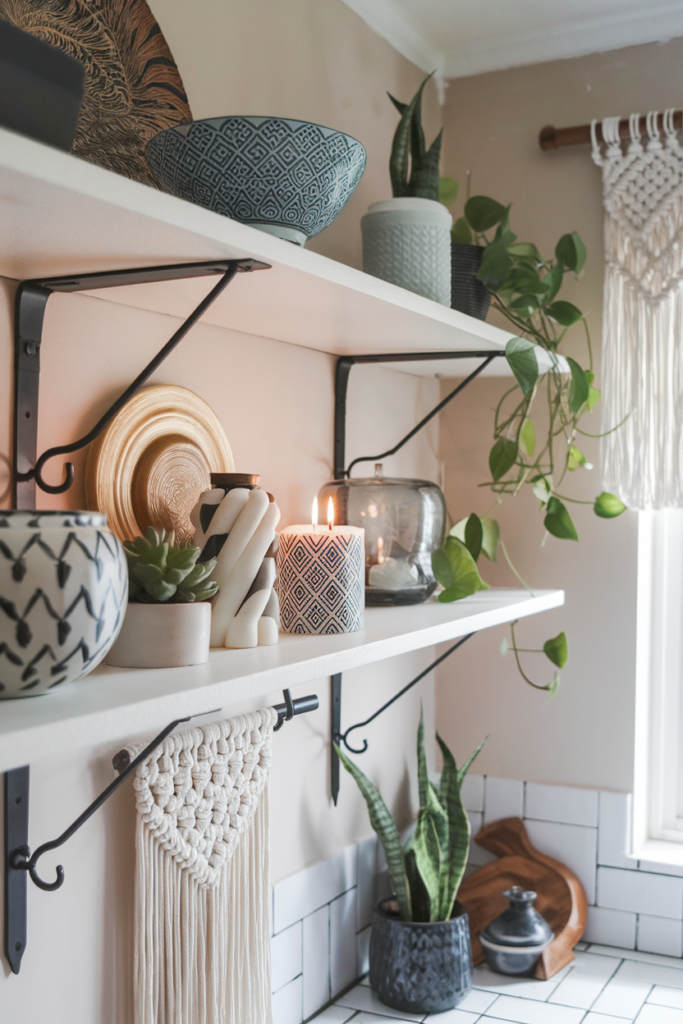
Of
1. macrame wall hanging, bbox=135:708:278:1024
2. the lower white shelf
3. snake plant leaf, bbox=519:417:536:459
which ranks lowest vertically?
macrame wall hanging, bbox=135:708:278:1024

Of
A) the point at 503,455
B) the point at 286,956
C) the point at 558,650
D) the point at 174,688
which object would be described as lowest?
the point at 286,956

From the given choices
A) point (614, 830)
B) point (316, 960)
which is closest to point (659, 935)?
point (614, 830)

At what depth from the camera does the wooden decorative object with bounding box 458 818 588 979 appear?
1576mm

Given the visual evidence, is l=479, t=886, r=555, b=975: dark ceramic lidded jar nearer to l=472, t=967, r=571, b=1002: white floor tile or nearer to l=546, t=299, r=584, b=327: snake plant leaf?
l=472, t=967, r=571, b=1002: white floor tile

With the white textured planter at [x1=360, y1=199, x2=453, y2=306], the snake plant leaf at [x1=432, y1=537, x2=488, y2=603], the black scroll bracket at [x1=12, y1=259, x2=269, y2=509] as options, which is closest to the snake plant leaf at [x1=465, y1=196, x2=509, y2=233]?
the white textured planter at [x1=360, y1=199, x2=453, y2=306]

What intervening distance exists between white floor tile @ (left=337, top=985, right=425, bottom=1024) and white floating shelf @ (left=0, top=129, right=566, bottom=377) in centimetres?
96

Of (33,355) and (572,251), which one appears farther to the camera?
(572,251)

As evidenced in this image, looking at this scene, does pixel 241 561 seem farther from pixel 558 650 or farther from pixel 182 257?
pixel 558 650

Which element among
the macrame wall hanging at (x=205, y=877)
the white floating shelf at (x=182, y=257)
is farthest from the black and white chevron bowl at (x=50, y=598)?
the macrame wall hanging at (x=205, y=877)

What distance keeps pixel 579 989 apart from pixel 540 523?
769 millimetres

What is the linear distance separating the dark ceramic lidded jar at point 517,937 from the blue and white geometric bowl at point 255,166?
44.1 inches

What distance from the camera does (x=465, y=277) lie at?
4.77 ft

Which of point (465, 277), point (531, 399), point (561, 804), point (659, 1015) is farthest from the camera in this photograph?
point (561, 804)

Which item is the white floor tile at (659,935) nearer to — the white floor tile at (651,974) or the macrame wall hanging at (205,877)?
the white floor tile at (651,974)
